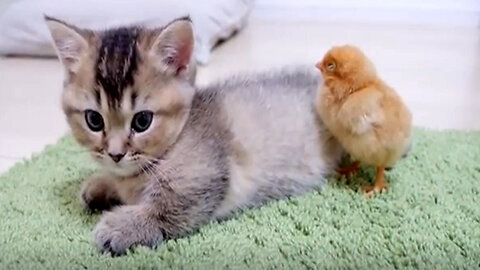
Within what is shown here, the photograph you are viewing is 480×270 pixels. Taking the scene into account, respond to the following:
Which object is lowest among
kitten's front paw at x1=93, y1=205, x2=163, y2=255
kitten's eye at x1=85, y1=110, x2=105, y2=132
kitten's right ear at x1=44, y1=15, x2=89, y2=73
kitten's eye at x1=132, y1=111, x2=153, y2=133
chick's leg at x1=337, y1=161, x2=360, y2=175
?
kitten's front paw at x1=93, y1=205, x2=163, y2=255

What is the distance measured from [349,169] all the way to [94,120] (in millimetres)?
492

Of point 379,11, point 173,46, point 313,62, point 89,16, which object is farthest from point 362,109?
point 379,11

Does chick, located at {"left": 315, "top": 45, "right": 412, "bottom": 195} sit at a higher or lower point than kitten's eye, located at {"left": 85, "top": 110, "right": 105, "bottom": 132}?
higher

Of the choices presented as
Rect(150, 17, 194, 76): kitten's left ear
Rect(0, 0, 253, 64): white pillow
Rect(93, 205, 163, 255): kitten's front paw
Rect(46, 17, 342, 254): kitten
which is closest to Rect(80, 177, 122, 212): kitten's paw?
Rect(46, 17, 342, 254): kitten

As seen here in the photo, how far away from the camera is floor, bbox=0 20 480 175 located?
171 cm

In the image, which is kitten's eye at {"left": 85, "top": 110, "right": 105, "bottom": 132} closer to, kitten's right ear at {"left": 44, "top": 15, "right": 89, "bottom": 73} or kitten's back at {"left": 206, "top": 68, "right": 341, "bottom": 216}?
kitten's right ear at {"left": 44, "top": 15, "right": 89, "bottom": 73}

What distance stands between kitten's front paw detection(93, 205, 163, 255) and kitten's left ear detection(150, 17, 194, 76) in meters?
0.22

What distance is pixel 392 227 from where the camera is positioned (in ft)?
3.75

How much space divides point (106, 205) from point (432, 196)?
55 cm

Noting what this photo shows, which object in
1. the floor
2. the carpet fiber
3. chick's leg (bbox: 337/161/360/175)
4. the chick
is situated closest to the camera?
the carpet fiber

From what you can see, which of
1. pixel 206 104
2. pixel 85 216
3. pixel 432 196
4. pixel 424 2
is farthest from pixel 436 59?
pixel 85 216

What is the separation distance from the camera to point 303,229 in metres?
1.15

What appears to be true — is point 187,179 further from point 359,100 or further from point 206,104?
point 359,100

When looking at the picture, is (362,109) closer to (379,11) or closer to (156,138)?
(156,138)
